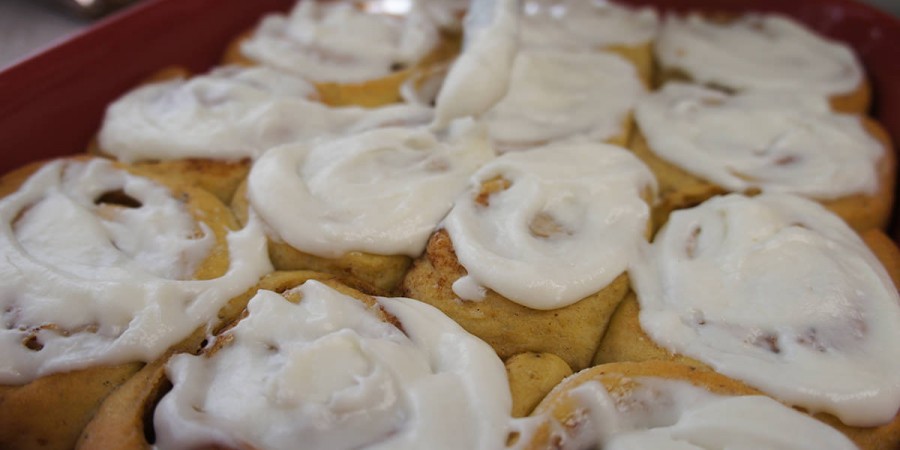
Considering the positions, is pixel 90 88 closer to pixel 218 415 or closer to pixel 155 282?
pixel 155 282

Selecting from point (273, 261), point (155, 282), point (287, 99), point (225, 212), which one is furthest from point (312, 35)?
point (155, 282)

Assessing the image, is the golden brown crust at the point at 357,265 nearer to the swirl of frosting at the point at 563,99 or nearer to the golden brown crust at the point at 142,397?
the golden brown crust at the point at 142,397

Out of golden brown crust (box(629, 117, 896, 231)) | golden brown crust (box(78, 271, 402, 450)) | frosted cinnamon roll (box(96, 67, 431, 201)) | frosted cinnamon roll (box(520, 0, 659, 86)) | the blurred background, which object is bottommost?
golden brown crust (box(629, 117, 896, 231))

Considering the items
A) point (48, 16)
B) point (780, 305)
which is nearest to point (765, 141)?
point (780, 305)

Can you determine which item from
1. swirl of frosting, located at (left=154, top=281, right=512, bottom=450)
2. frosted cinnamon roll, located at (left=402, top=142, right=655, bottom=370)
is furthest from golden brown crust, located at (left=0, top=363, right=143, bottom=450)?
frosted cinnamon roll, located at (left=402, top=142, right=655, bottom=370)

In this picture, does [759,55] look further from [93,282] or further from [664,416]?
[93,282]

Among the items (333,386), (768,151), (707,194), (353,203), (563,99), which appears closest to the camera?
(333,386)

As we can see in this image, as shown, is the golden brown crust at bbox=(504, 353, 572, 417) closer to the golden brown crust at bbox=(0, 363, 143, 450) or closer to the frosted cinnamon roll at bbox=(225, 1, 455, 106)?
the golden brown crust at bbox=(0, 363, 143, 450)
